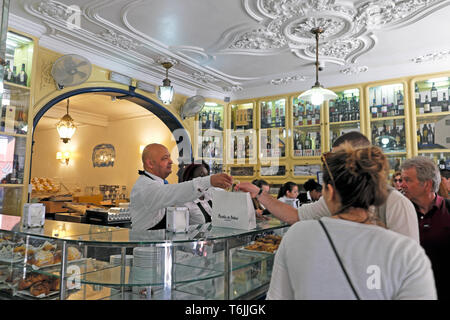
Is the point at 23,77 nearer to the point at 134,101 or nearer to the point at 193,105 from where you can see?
the point at 134,101

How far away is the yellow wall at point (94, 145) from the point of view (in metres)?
9.19

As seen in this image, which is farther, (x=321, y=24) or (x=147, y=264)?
(x=321, y=24)

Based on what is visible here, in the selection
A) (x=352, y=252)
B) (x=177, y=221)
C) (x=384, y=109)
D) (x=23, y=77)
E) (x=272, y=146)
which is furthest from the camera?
(x=272, y=146)

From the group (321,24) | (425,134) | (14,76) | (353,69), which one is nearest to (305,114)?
(353,69)

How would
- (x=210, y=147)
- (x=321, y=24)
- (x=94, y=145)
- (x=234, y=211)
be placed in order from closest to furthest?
(x=234, y=211) → (x=321, y=24) → (x=210, y=147) → (x=94, y=145)

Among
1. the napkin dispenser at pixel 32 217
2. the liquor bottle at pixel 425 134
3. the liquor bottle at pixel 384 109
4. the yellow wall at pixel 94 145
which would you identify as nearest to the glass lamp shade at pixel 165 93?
the yellow wall at pixel 94 145

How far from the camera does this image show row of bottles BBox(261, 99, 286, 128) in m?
6.49

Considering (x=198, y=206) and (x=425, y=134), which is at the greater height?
(x=425, y=134)

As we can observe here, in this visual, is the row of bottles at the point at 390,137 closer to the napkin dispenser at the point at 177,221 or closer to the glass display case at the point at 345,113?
the glass display case at the point at 345,113

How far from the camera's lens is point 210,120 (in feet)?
22.1

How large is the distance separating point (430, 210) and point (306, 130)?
170 inches

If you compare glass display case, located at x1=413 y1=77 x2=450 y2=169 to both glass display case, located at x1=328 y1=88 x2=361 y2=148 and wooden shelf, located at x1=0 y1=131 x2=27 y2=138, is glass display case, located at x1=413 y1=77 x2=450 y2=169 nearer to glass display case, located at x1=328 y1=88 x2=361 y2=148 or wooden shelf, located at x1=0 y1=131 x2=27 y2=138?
glass display case, located at x1=328 y1=88 x2=361 y2=148

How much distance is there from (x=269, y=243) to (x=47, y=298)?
1.30 meters

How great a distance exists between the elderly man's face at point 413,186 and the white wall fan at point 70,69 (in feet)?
12.6
